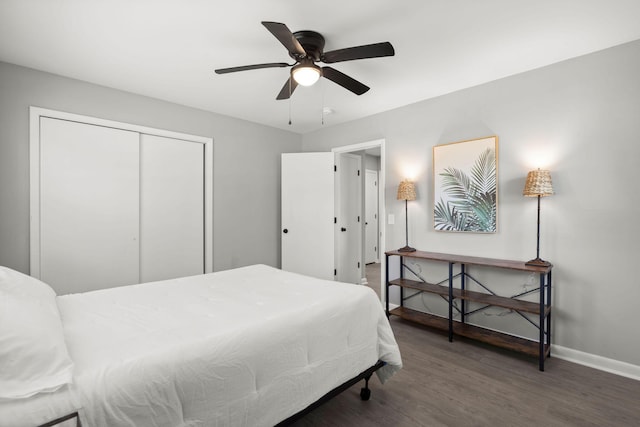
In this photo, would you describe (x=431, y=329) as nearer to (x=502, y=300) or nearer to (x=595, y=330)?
(x=502, y=300)

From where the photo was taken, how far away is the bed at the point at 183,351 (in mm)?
1011

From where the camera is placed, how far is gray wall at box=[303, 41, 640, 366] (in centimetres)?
233

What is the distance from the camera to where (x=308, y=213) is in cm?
446

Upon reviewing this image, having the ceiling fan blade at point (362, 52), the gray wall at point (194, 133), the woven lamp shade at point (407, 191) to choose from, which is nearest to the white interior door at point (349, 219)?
the gray wall at point (194, 133)

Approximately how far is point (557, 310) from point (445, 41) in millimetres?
2425

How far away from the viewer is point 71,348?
4.07 feet

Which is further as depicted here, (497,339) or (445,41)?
(497,339)

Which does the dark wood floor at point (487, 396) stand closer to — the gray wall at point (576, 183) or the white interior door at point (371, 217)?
the gray wall at point (576, 183)

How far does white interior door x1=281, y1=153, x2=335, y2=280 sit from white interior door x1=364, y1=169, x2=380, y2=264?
265 centimetres

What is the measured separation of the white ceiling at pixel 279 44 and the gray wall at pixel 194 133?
0.62ft

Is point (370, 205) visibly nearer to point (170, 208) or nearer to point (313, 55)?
point (170, 208)

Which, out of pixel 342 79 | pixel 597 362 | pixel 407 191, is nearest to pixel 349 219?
pixel 407 191

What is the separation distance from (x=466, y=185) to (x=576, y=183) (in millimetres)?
876

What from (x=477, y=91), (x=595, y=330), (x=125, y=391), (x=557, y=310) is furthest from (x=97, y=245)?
(x=595, y=330)
